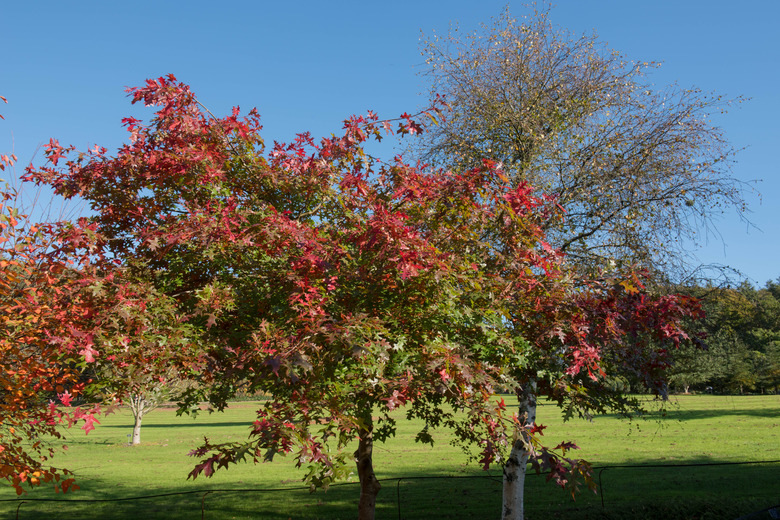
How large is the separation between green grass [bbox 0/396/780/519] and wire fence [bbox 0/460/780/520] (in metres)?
0.03

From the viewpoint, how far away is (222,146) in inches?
319

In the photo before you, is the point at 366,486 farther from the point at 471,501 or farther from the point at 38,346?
the point at 471,501

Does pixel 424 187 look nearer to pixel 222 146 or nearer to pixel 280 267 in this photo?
pixel 280 267

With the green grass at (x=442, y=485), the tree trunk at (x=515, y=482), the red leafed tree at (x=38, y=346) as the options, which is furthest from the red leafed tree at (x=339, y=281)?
the green grass at (x=442, y=485)

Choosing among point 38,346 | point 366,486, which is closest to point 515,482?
point 366,486

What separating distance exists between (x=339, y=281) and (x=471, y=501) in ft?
39.7

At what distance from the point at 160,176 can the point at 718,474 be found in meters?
20.0

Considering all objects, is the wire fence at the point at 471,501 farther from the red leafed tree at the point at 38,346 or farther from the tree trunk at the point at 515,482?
the red leafed tree at the point at 38,346

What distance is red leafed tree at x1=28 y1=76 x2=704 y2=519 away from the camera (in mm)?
5809

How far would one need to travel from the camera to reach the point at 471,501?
16547mm

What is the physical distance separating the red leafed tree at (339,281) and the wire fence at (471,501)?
20.6 ft

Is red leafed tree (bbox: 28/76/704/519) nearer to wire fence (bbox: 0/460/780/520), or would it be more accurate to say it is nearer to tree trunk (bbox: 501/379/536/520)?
tree trunk (bbox: 501/379/536/520)

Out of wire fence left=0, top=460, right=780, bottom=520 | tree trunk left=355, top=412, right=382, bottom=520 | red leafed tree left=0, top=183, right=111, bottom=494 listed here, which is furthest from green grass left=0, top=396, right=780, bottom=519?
red leafed tree left=0, top=183, right=111, bottom=494

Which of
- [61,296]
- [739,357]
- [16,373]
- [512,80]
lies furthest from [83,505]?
[739,357]
